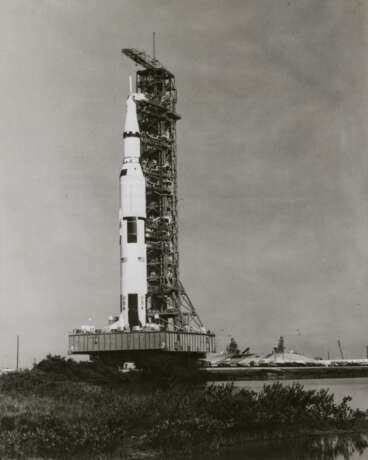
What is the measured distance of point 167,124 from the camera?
92.2 m

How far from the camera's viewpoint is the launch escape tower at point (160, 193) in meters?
87.2

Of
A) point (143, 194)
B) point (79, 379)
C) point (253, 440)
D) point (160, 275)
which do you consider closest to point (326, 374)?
point (160, 275)

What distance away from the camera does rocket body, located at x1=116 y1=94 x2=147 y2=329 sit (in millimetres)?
77312

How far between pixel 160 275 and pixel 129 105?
1978 cm

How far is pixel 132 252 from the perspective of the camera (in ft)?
253

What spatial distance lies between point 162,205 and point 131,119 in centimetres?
1181

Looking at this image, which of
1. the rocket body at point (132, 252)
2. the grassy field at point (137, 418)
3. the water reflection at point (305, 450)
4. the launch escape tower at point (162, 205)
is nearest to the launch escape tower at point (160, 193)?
the launch escape tower at point (162, 205)

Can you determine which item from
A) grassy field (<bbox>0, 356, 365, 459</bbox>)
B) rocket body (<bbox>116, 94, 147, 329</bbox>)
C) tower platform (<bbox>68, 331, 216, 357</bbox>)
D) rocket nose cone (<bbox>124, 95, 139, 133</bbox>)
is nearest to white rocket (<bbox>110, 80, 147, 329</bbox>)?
rocket body (<bbox>116, 94, 147, 329</bbox>)

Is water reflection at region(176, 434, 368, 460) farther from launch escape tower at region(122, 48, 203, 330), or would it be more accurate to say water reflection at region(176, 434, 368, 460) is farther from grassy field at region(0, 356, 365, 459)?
launch escape tower at region(122, 48, 203, 330)

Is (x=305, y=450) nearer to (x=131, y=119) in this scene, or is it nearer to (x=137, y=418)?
(x=137, y=418)

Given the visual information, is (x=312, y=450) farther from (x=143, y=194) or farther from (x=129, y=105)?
(x=129, y=105)

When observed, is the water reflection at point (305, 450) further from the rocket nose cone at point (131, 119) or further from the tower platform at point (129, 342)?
the rocket nose cone at point (131, 119)

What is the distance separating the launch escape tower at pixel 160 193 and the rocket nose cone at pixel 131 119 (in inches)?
210

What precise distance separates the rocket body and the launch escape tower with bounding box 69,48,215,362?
175 inches
